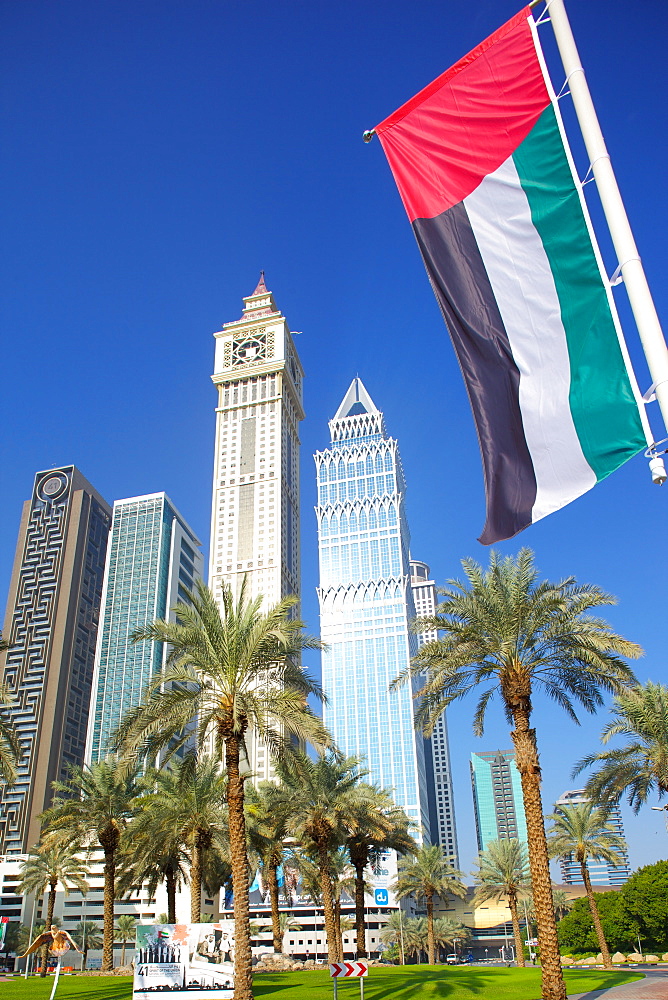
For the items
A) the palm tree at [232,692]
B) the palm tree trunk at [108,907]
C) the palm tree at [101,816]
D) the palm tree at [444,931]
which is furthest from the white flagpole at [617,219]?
the palm tree at [444,931]

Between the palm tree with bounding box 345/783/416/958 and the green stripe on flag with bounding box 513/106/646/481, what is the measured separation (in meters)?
34.1

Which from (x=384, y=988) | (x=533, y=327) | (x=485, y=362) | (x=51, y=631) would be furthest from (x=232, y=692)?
(x=51, y=631)

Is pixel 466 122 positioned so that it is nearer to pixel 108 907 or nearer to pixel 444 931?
pixel 108 907

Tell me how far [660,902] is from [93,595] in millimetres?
124252

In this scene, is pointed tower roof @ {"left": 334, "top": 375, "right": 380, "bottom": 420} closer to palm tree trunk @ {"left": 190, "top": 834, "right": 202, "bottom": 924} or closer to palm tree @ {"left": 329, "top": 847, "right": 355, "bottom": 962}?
palm tree @ {"left": 329, "top": 847, "right": 355, "bottom": 962}

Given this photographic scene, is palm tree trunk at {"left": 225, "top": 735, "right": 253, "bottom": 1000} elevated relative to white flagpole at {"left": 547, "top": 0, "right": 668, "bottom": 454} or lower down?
lower down

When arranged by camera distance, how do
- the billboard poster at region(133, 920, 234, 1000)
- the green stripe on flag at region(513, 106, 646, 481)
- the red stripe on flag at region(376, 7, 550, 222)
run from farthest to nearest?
the billboard poster at region(133, 920, 234, 1000), the red stripe on flag at region(376, 7, 550, 222), the green stripe on flag at region(513, 106, 646, 481)

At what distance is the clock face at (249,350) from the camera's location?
173 meters

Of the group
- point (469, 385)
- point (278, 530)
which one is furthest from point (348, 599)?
point (469, 385)

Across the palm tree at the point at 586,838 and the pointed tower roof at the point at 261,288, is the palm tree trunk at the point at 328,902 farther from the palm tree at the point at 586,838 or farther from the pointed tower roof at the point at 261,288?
the pointed tower roof at the point at 261,288

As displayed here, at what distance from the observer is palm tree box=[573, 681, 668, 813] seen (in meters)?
30.7

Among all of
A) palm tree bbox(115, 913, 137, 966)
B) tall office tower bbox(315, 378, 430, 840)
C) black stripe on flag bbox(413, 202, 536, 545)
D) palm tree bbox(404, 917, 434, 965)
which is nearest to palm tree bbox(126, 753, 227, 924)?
black stripe on flag bbox(413, 202, 536, 545)

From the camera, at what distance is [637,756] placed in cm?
3173

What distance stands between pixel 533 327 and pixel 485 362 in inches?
25.2
